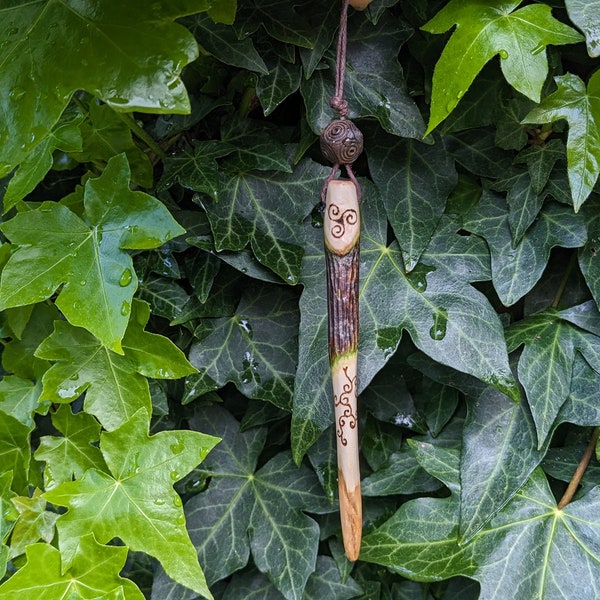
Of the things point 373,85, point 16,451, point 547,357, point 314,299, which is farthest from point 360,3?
point 16,451

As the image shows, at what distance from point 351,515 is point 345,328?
0.62 ft

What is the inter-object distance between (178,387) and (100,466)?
13cm

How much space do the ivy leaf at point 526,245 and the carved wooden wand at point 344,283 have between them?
172 mm

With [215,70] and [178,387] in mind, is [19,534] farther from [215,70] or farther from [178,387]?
[215,70]

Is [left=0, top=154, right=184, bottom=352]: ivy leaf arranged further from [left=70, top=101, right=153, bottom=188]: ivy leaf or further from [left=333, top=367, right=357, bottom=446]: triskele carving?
[left=333, top=367, right=357, bottom=446]: triskele carving

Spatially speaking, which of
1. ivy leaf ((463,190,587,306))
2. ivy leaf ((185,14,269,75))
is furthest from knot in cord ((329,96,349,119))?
ivy leaf ((463,190,587,306))

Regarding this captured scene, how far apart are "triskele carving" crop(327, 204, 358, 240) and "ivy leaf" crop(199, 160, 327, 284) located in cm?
11

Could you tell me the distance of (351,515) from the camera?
0.63m

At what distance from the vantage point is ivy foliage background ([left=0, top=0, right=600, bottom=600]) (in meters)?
0.63

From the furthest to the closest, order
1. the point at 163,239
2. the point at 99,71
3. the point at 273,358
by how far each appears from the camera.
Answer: the point at 273,358, the point at 163,239, the point at 99,71

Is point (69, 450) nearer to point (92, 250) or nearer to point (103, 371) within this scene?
point (103, 371)

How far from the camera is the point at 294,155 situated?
703 mm

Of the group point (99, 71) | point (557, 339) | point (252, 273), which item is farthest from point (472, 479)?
point (99, 71)

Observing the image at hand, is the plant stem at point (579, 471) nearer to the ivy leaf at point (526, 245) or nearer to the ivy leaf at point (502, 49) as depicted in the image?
the ivy leaf at point (526, 245)
